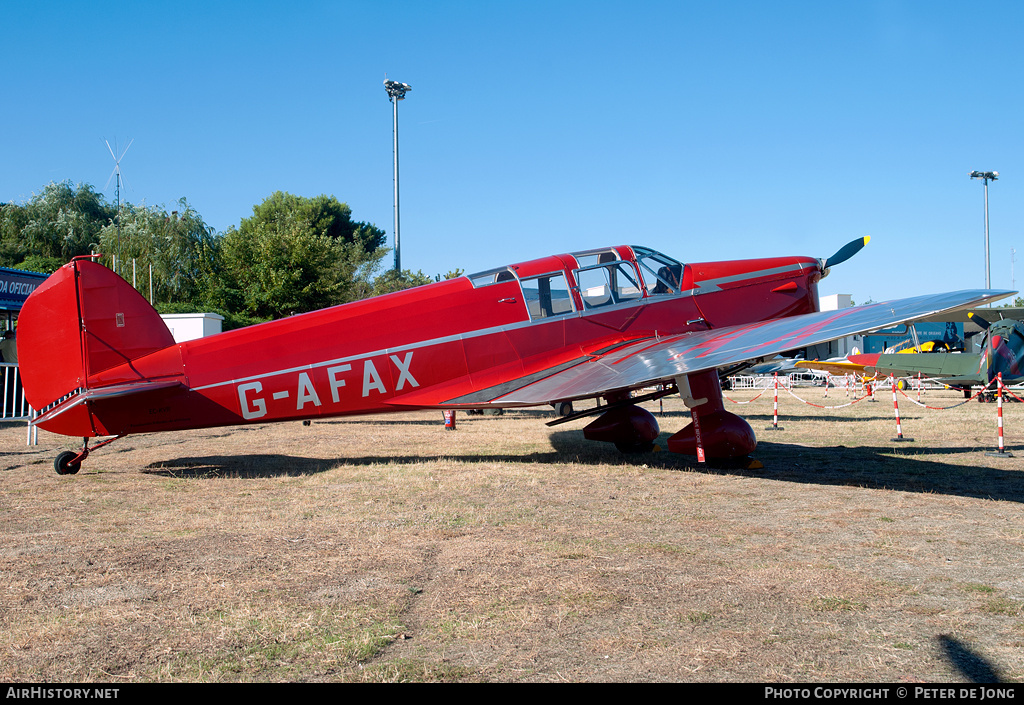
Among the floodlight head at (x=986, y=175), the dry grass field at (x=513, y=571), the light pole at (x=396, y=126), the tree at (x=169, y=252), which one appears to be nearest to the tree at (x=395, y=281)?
the light pole at (x=396, y=126)

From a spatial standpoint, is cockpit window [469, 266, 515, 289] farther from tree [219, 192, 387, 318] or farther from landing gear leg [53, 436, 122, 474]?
tree [219, 192, 387, 318]

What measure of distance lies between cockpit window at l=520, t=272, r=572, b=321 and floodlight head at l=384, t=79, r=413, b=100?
41594mm

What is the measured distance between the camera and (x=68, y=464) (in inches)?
331

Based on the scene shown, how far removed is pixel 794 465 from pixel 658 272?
3.10m

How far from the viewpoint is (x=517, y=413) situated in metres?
17.9

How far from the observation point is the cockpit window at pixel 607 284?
9.41 m

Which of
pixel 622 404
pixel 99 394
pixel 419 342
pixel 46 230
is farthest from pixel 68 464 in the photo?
pixel 46 230

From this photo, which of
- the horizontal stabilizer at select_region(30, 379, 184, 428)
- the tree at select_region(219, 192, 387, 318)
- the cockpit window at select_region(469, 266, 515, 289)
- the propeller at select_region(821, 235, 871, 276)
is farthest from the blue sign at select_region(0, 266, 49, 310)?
the propeller at select_region(821, 235, 871, 276)

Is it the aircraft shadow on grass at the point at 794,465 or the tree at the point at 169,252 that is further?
the tree at the point at 169,252

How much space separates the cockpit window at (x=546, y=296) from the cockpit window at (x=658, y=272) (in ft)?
3.72

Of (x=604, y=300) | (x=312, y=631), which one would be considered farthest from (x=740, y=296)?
(x=312, y=631)

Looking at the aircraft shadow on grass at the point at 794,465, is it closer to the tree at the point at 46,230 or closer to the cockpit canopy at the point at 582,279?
the cockpit canopy at the point at 582,279

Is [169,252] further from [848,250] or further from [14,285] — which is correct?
[848,250]
